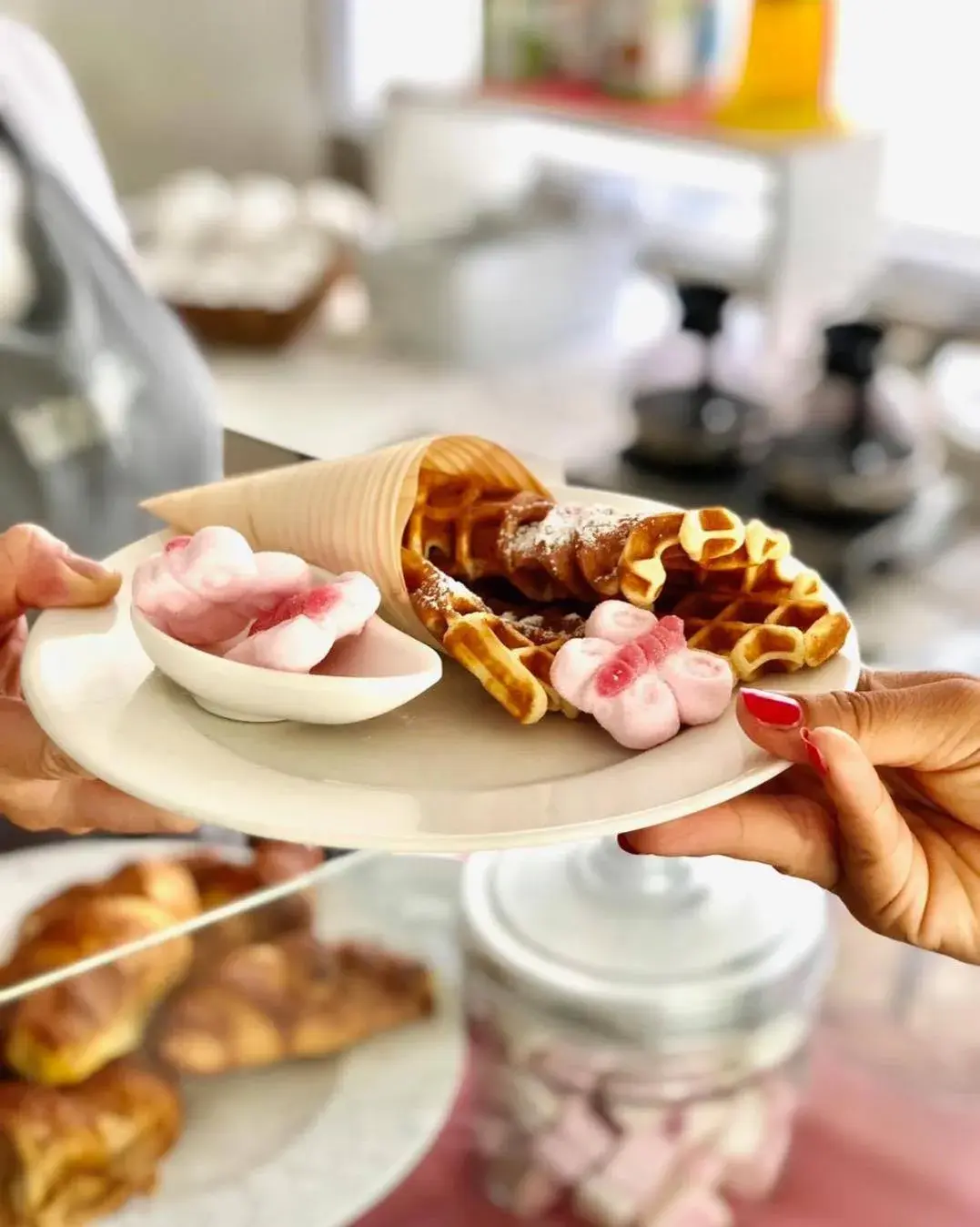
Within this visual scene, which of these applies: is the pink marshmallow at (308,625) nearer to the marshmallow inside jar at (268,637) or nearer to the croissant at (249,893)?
the marshmallow inside jar at (268,637)

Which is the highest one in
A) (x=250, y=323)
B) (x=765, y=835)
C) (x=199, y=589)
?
(x=199, y=589)

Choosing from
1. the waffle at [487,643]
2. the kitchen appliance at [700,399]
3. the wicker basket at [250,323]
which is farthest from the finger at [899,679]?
the wicker basket at [250,323]

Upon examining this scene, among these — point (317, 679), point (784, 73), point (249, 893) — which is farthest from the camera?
point (784, 73)

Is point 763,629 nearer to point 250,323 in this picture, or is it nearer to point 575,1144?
point 575,1144

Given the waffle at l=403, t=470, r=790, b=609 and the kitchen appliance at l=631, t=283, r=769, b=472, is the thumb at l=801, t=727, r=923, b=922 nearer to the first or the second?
the waffle at l=403, t=470, r=790, b=609

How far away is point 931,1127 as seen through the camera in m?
0.51

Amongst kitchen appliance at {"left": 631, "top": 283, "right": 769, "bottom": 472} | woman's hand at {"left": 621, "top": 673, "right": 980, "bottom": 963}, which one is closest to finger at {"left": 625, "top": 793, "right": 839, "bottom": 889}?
woman's hand at {"left": 621, "top": 673, "right": 980, "bottom": 963}

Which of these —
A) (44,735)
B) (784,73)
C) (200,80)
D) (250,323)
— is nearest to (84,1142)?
(44,735)

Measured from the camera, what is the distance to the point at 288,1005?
558 millimetres

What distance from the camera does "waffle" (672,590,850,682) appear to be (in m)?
0.40

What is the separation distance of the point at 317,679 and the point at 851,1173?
0.29m

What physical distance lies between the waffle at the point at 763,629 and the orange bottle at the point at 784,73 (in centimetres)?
135

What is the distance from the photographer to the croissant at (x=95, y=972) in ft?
1.67

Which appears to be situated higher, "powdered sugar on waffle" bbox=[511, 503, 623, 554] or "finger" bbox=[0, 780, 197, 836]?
"powdered sugar on waffle" bbox=[511, 503, 623, 554]
